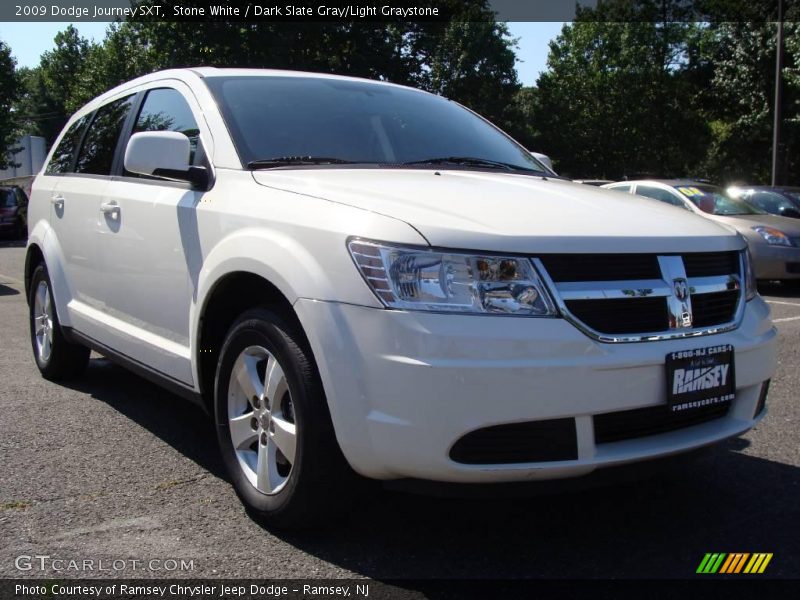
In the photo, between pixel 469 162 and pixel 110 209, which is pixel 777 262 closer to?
pixel 469 162

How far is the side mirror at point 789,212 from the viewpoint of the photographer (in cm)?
1267

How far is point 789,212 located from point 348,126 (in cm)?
1084

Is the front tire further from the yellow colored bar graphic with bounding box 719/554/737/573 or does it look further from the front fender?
the front fender

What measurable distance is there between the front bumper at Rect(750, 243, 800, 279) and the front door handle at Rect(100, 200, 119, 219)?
29.4ft

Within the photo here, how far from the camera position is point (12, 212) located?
25.2 metres

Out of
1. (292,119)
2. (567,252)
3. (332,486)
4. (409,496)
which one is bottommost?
(409,496)

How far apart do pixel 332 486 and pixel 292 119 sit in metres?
1.71

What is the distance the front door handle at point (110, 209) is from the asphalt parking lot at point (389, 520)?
1112mm

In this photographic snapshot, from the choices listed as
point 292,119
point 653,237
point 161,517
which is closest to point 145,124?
point 292,119

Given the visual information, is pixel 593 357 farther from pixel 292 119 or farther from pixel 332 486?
pixel 292 119

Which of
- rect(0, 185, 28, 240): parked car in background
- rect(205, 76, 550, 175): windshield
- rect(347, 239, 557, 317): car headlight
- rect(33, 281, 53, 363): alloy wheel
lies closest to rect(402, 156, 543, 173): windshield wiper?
rect(205, 76, 550, 175): windshield

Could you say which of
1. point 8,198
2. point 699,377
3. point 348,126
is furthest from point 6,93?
point 699,377

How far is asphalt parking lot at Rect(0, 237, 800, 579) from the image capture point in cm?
278

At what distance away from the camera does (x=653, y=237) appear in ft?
9.18
